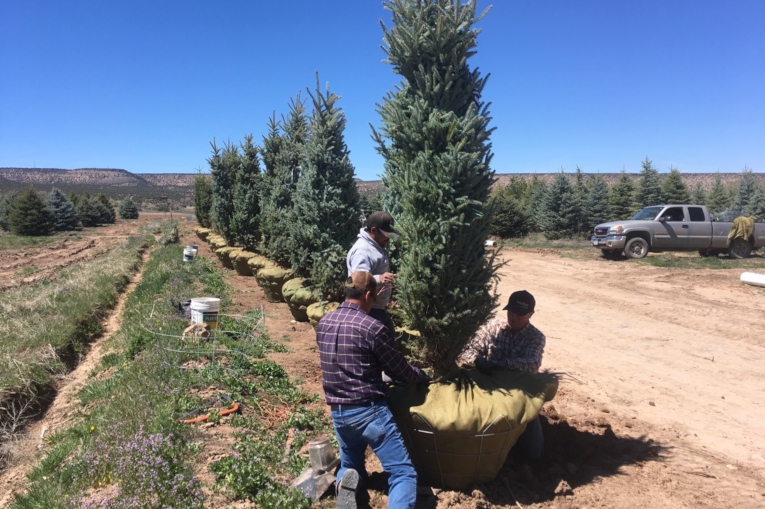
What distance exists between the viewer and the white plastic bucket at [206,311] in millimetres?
7254

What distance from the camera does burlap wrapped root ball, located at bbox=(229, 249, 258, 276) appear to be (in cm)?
1439

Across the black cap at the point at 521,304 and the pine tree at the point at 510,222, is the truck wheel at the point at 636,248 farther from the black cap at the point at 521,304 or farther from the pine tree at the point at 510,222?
the black cap at the point at 521,304

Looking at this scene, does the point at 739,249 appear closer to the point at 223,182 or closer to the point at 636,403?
the point at 636,403

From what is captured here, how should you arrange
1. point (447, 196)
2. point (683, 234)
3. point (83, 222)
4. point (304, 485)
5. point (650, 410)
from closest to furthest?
1. point (304, 485)
2. point (447, 196)
3. point (650, 410)
4. point (683, 234)
5. point (83, 222)

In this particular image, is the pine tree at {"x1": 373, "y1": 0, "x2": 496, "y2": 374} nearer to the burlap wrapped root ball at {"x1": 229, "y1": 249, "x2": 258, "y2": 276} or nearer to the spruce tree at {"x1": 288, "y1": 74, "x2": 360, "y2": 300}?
the spruce tree at {"x1": 288, "y1": 74, "x2": 360, "y2": 300}

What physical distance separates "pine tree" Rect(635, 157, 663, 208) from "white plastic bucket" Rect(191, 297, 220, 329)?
85.6ft

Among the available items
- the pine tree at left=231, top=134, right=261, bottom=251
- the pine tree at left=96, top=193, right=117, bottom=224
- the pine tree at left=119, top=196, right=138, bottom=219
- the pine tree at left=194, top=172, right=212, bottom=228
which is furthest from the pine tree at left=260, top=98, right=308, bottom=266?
the pine tree at left=119, top=196, right=138, bottom=219

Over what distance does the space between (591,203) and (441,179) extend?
2446 cm

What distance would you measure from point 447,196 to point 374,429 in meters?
1.79

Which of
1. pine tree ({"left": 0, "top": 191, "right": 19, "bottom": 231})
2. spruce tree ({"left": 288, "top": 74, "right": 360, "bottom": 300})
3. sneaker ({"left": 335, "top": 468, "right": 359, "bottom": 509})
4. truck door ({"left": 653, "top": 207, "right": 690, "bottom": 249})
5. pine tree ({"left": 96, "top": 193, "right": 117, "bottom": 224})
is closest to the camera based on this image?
sneaker ({"left": 335, "top": 468, "right": 359, "bottom": 509})

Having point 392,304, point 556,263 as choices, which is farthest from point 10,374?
point 556,263

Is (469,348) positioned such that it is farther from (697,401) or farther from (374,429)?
(697,401)

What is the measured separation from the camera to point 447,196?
379cm

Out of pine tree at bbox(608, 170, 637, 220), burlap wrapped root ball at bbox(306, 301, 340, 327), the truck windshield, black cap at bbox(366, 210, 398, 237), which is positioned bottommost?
burlap wrapped root ball at bbox(306, 301, 340, 327)
